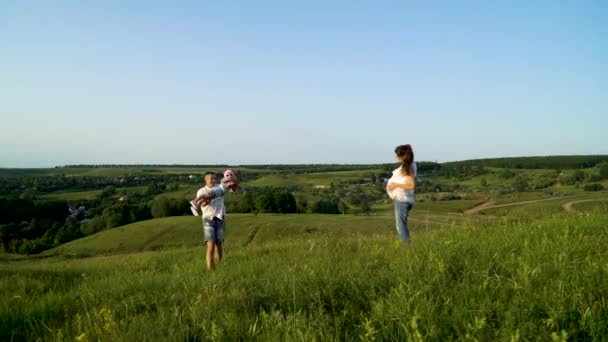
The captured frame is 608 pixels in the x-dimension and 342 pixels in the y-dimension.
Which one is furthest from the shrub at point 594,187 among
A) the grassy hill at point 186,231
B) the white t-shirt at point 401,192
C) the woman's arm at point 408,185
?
the woman's arm at point 408,185

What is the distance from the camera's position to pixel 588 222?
23.5ft

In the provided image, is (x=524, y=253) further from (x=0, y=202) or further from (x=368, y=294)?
(x=0, y=202)

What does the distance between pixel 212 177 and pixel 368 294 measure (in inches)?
216

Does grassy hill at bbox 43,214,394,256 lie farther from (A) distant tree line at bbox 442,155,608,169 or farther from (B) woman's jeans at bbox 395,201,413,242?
(A) distant tree line at bbox 442,155,608,169

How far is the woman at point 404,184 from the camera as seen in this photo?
8.30m

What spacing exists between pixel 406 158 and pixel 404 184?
1.62 ft

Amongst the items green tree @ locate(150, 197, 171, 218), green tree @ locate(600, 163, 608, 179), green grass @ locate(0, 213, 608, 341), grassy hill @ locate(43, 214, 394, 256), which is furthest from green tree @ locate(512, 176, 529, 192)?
green grass @ locate(0, 213, 608, 341)

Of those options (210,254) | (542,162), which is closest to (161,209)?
(210,254)

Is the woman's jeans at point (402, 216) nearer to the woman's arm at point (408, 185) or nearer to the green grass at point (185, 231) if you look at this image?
the woman's arm at point (408, 185)

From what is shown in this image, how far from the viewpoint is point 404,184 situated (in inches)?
328

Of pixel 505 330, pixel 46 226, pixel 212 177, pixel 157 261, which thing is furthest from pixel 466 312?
pixel 46 226

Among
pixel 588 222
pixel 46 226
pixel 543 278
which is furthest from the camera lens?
pixel 46 226

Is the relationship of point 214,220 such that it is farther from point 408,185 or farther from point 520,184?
point 520,184

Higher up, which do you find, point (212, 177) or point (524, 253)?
point (212, 177)
